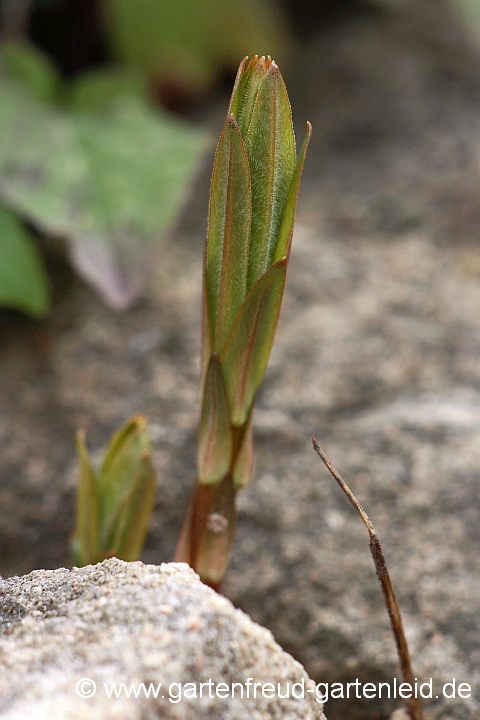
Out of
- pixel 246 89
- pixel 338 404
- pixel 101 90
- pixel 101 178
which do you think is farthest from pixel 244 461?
pixel 101 90

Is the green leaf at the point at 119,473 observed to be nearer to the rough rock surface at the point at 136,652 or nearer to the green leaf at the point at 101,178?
the rough rock surface at the point at 136,652

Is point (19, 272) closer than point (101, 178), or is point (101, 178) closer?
point (19, 272)

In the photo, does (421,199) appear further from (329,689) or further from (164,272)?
(329,689)

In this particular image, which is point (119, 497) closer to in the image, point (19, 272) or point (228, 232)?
point (228, 232)

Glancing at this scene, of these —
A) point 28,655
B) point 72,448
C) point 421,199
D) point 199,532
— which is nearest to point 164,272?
point 72,448

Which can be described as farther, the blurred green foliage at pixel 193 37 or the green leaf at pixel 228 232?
the blurred green foliage at pixel 193 37

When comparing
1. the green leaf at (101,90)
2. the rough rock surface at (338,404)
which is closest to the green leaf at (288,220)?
the rough rock surface at (338,404)

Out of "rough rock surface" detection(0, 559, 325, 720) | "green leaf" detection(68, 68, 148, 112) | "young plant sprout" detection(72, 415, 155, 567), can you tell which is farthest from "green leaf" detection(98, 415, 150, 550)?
"green leaf" detection(68, 68, 148, 112)
